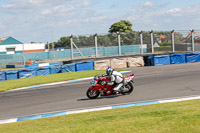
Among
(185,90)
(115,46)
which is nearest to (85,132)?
(185,90)

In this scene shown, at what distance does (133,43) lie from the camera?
32.9m

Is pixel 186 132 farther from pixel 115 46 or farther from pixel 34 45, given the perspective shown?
pixel 34 45

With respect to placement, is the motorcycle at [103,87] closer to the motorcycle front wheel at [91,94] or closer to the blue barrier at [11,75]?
the motorcycle front wheel at [91,94]

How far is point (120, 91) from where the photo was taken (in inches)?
576

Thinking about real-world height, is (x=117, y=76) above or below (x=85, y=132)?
above

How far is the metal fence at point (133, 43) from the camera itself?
31828 mm

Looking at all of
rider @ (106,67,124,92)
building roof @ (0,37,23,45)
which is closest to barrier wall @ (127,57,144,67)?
rider @ (106,67,124,92)

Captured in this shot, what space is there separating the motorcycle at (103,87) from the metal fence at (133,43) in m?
17.2

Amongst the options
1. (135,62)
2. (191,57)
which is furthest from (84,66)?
(191,57)

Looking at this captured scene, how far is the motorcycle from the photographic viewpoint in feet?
47.6

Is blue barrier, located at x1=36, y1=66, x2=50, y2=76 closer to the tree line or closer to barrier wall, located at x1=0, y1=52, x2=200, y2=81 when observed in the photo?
barrier wall, located at x1=0, y1=52, x2=200, y2=81

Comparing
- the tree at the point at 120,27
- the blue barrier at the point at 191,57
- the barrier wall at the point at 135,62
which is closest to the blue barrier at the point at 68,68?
the barrier wall at the point at 135,62

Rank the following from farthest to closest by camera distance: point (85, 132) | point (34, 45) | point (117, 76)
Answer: point (34, 45) < point (117, 76) < point (85, 132)

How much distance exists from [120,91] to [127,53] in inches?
732
